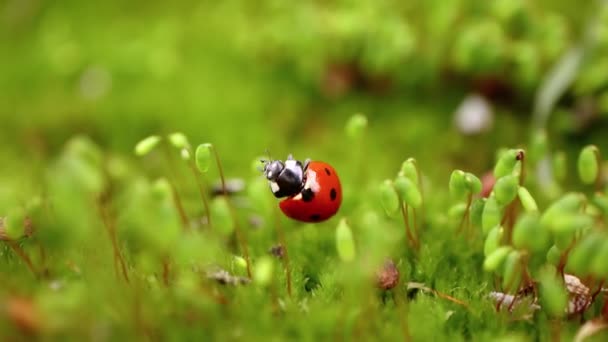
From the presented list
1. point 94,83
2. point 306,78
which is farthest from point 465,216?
point 94,83

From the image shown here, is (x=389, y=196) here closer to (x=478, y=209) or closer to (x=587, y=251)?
(x=478, y=209)

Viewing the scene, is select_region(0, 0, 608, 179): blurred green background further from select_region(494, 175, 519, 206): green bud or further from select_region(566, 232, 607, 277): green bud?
select_region(566, 232, 607, 277): green bud

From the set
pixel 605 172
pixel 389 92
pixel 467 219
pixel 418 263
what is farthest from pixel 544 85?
pixel 418 263

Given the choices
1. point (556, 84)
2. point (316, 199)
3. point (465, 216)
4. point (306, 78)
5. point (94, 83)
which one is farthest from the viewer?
point (94, 83)

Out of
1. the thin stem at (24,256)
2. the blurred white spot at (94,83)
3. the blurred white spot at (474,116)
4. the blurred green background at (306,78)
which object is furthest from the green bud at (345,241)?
the blurred white spot at (94,83)

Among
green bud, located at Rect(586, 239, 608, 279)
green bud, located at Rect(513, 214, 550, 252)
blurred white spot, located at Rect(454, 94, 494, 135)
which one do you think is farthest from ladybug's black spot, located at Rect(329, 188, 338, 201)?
blurred white spot, located at Rect(454, 94, 494, 135)

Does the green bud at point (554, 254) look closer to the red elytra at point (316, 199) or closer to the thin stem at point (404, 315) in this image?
the thin stem at point (404, 315)
